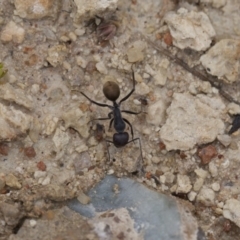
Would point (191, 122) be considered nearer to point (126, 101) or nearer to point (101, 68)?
point (126, 101)

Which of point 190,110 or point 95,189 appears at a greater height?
point 190,110

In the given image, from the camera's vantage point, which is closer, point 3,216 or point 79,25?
point 3,216

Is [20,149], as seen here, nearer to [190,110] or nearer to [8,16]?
[8,16]

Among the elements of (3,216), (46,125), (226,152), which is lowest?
(3,216)

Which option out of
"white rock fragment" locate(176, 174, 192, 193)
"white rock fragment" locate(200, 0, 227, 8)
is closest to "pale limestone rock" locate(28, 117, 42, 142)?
"white rock fragment" locate(176, 174, 192, 193)

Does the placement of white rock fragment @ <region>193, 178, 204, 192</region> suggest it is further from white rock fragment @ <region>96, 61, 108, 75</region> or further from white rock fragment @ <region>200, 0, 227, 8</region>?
white rock fragment @ <region>200, 0, 227, 8</region>

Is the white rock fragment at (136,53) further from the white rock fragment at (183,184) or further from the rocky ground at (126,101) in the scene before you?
the white rock fragment at (183,184)

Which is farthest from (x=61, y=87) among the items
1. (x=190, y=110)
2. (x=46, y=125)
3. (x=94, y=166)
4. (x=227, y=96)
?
(x=227, y=96)
